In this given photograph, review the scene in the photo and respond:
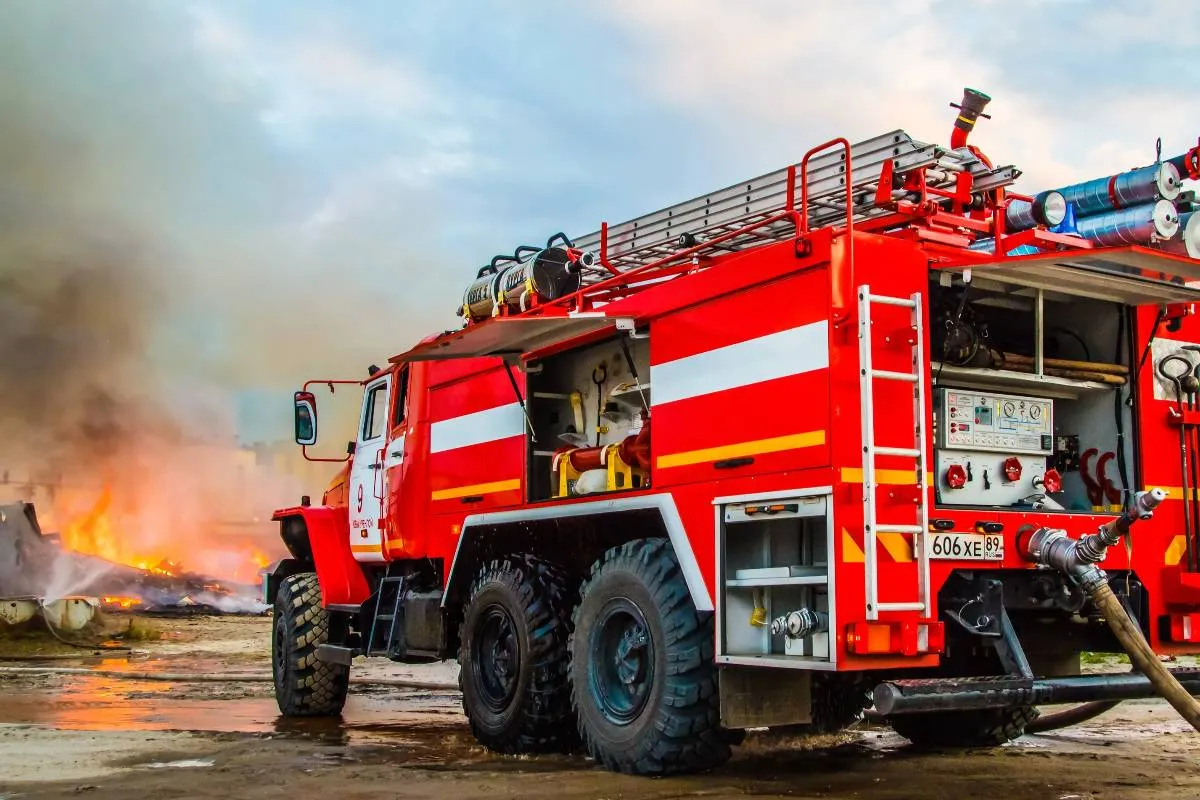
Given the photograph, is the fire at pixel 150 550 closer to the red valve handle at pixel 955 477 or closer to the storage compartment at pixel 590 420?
the storage compartment at pixel 590 420

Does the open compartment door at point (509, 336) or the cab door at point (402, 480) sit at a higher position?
the open compartment door at point (509, 336)

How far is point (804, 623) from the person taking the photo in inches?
249

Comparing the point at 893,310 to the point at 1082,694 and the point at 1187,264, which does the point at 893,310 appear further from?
the point at 1082,694

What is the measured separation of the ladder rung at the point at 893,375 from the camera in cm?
634

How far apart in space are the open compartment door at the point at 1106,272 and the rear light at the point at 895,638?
185cm

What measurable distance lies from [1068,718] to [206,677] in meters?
10.3

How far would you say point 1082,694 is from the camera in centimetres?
633

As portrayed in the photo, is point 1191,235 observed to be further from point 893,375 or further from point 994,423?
point 893,375

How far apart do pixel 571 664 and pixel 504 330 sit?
2.33 m

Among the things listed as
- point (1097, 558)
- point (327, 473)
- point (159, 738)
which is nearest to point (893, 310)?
point (1097, 558)

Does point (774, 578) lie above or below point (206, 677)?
above

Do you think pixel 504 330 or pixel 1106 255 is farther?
pixel 504 330

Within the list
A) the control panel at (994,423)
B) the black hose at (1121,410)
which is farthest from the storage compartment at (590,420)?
the black hose at (1121,410)

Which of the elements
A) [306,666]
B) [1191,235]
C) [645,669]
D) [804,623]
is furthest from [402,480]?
[1191,235]
